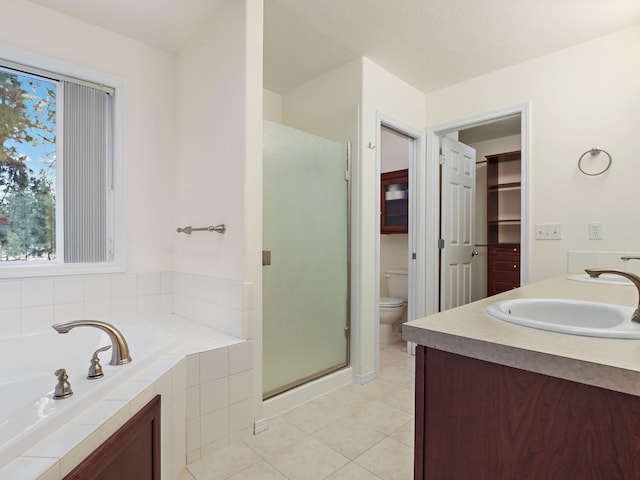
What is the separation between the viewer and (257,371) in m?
1.83

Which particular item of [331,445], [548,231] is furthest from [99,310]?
[548,231]

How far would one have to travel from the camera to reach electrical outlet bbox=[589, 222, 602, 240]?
221cm

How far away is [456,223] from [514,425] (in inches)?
106

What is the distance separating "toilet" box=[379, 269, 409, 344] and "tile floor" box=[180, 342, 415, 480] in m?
1.02

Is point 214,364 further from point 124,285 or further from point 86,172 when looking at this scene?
point 86,172

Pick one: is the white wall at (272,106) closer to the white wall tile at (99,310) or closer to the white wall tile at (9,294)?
the white wall tile at (99,310)

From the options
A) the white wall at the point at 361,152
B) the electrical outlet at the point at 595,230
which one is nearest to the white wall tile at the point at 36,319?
the white wall at the point at 361,152

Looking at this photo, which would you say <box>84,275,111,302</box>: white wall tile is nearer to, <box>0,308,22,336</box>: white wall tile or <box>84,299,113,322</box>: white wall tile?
<box>84,299,113,322</box>: white wall tile

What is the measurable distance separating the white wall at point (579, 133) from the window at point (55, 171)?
2889 millimetres

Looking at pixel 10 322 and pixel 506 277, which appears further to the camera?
pixel 506 277

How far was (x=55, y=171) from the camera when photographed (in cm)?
205

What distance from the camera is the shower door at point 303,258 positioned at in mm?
2039

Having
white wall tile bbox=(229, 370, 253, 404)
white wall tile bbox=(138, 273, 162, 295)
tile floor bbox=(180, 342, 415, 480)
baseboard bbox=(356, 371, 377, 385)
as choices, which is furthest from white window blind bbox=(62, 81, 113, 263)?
baseboard bbox=(356, 371, 377, 385)

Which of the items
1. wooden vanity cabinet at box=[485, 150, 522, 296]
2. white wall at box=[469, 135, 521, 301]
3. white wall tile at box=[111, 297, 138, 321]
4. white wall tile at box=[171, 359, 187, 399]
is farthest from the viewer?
white wall at box=[469, 135, 521, 301]
